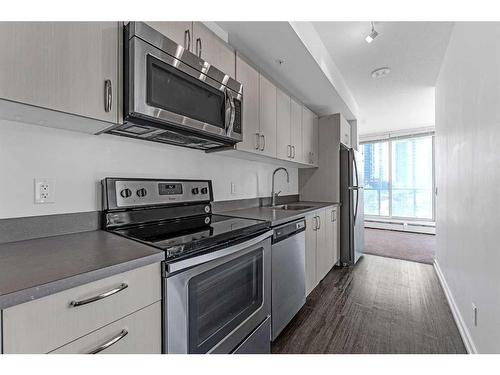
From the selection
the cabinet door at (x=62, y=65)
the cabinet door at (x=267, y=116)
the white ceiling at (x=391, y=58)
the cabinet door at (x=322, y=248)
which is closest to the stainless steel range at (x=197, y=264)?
the cabinet door at (x=62, y=65)

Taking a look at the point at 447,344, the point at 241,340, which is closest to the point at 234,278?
the point at 241,340

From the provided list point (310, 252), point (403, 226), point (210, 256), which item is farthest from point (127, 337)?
point (403, 226)

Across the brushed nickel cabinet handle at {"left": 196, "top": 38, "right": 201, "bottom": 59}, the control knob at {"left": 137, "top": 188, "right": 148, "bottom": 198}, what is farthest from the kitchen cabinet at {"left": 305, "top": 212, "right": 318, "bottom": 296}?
the brushed nickel cabinet handle at {"left": 196, "top": 38, "right": 201, "bottom": 59}

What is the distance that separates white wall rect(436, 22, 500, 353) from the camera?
1.26 meters

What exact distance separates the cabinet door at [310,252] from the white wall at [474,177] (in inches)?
45.4

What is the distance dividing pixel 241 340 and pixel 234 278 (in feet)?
1.14

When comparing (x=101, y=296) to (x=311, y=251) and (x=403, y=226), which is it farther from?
(x=403, y=226)

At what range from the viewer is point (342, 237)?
10.9ft

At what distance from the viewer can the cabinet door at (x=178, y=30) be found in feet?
4.11

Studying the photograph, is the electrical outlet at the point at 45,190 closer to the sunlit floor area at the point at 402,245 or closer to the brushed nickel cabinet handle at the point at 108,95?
the brushed nickel cabinet handle at the point at 108,95

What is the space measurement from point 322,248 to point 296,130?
4.46ft

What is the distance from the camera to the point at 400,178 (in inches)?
242

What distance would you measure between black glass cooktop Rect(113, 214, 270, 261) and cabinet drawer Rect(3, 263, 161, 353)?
0.45ft
